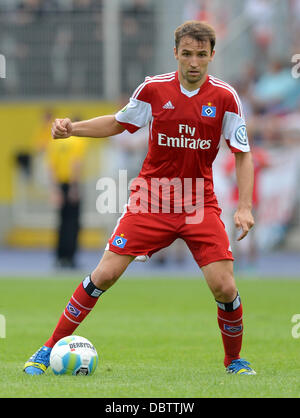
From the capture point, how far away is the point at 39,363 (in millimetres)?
6621

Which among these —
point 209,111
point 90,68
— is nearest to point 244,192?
point 209,111

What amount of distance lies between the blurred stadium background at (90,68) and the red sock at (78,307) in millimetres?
13018

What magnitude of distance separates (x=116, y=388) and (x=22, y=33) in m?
17.9

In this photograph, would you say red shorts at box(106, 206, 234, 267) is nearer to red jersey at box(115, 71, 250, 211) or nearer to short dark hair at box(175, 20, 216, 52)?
red jersey at box(115, 71, 250, 211)

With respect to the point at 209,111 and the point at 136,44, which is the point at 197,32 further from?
the point at 136,44

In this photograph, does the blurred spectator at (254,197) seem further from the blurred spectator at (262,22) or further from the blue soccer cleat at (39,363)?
the blue soccer cleat at (39,363)

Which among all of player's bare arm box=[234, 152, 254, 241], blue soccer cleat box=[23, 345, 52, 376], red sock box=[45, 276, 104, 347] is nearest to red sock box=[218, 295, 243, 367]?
player's bare arm box=[234, 152, 254, 241]

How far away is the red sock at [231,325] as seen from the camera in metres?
6.70

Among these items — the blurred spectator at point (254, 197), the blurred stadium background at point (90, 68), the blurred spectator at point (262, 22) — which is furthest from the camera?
the blurred spectator at point (262, 22)

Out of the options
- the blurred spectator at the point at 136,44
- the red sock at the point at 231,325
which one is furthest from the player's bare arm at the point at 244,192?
the blurred spectator at the point at 136,44

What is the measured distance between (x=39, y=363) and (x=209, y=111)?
6.67 feet

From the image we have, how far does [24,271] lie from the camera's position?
16.6 metres
